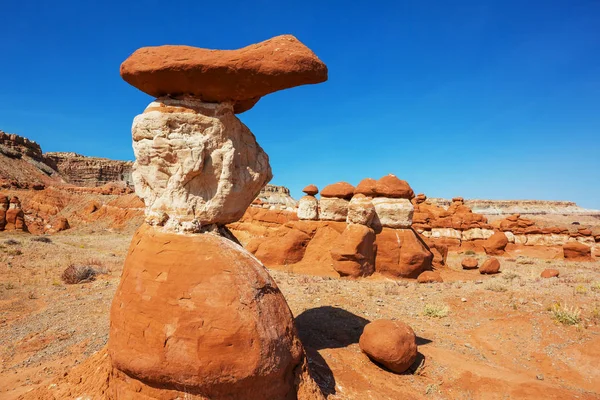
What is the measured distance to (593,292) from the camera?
8109mm

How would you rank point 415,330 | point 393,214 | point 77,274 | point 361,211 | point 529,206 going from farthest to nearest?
point 529,206 < point 393,214 < point 361,211 < point 77,274 < point 415,330

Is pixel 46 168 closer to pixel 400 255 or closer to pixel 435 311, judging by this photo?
pixel 400 255

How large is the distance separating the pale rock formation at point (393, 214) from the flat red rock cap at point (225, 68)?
28.5ft

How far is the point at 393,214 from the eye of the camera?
1164 centimetres

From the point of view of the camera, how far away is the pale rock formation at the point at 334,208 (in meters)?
12.6

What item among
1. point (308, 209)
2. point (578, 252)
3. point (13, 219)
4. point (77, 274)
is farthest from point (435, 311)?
point (13, 219)

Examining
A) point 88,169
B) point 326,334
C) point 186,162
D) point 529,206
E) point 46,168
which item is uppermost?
point 88,169

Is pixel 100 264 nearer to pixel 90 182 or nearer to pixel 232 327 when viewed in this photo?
pixel 232 327

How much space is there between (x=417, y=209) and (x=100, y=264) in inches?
877

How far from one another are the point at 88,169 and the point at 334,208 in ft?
199

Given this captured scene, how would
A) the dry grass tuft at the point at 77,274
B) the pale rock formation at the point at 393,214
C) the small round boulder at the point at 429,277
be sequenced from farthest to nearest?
1. the pale rock formation at the point at 393,214
2. the small round boulder at the point at 429,277
3. the dry grass tuft at the point at 77,274

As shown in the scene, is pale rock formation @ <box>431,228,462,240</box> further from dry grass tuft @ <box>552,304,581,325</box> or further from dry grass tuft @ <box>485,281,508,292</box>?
dry grass tuft @ <box>552,304,581,325</box>

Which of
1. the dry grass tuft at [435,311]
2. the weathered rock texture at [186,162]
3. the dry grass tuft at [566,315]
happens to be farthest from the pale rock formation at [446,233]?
the weathered rock texture at [186,162]

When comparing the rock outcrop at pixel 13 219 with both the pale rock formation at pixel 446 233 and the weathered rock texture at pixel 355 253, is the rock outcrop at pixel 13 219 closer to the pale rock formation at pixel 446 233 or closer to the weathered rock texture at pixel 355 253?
the weathered rock texture at pixel 355 253
